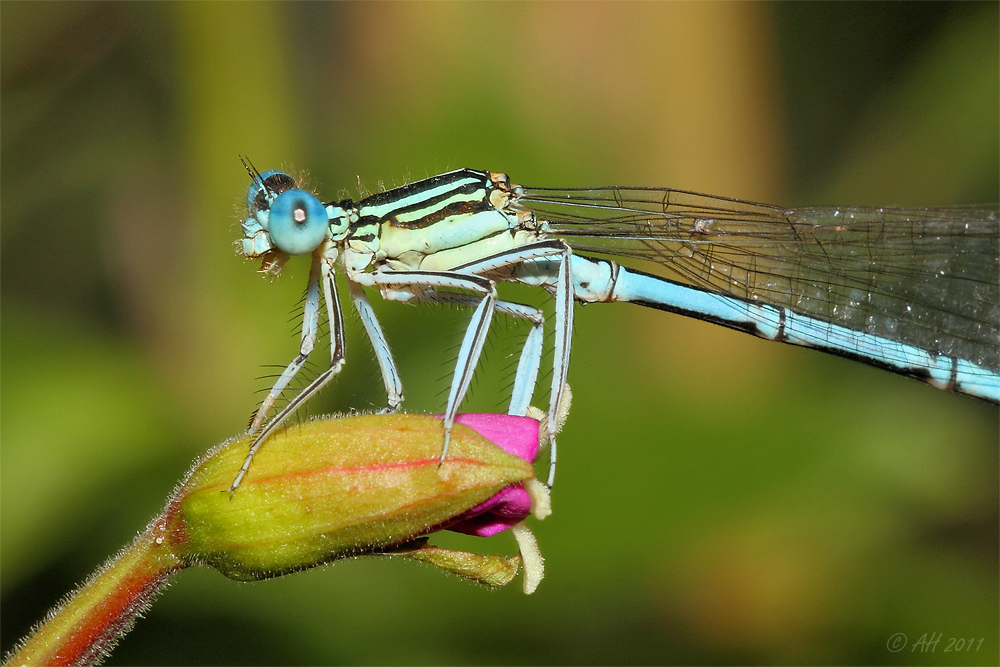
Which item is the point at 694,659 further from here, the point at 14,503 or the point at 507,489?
the point at 14,503

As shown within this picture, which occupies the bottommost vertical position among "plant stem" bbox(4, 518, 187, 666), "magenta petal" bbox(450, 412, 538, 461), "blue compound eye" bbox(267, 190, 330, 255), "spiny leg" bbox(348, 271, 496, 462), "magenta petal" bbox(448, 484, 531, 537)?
"plant stem" bbox(4, 518, 187, 666)

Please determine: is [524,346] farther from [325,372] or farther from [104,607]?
[104,607]

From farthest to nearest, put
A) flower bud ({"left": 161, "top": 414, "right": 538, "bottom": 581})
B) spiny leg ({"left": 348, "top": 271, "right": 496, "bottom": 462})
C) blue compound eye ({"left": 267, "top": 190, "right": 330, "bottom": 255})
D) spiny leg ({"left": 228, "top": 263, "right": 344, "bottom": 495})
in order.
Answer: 1. blue compound eye ({"left": 267, "top": 190, "right": 330, "bottom": 255})
2. spiny leg ({"left": 348, "top": 271, "right": 496, "bottom": 462})
3. spiny leg ({"left": 228, "top": 263, "right": 344, "bottom": 495})
4. flower bud ({"left": 161, "top": 414, "right": 538, "bottom": 581})

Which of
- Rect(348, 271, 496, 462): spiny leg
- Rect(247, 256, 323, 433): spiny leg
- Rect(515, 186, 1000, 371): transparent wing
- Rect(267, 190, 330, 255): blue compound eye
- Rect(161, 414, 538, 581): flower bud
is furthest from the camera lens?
Rect(515, 186, 1000, 371): transparent wing

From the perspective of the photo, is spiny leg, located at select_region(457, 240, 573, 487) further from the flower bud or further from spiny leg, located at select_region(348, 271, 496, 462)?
the flower bud

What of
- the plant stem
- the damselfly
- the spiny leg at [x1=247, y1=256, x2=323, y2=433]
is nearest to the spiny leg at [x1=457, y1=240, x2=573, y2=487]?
the damselfly

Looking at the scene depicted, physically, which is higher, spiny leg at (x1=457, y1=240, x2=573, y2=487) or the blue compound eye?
the blue compound eye

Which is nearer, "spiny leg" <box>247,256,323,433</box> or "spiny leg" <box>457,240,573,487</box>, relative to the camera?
"spiny leg" <box>247,256,323,433</box>

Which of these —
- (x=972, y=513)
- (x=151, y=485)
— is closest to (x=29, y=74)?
(x=151, y=485)
